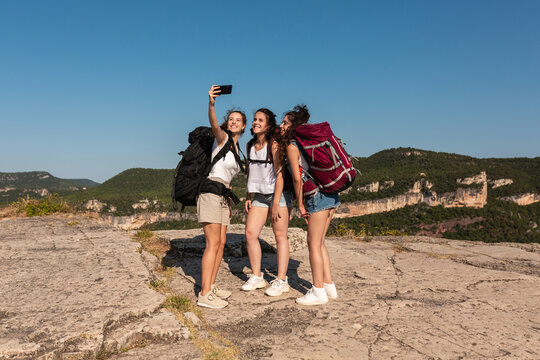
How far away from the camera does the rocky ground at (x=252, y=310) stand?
218 centimetres

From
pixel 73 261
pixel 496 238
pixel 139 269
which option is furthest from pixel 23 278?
pixel 496 238

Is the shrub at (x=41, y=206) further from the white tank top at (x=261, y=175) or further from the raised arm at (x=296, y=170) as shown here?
the raised arm at (x=296, y=170)

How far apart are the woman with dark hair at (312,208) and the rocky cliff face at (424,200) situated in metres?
62.2

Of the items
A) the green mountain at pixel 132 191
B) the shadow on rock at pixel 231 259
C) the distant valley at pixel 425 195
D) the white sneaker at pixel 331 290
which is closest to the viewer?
the white sneaker at pixel 331 290

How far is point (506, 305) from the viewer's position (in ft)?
10.3

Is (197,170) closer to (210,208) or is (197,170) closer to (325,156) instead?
(210,208)

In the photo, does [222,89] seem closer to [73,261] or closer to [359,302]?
[359,302]

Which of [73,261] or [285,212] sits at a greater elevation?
[285,212]

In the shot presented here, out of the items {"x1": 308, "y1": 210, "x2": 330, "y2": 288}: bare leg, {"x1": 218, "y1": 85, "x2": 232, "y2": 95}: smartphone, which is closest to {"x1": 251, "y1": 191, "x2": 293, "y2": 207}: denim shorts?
{"x1": 308, "y1": 210, "x2": 330, "y2": 288}: bare leg

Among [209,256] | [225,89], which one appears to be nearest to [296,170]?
[225,89]

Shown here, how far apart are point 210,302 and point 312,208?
122 centimetres

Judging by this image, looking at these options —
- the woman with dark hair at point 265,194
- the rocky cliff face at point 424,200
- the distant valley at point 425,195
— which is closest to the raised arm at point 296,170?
the woman with dark hair at point 265,194

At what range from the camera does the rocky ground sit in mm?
2176

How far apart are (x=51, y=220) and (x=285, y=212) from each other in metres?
5.59
